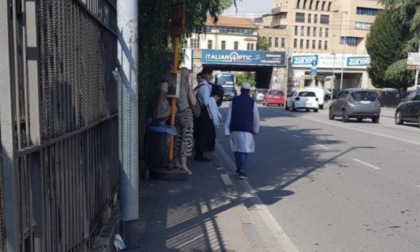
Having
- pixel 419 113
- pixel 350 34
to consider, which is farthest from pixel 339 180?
pixel 350 34

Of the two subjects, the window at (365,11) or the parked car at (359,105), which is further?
the window at (365,11)

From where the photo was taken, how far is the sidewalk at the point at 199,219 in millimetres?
5285

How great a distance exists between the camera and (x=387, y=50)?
43.6m

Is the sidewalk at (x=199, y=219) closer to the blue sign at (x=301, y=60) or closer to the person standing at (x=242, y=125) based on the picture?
the person standing at (x=242, y=125)

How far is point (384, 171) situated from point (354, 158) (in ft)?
6.05

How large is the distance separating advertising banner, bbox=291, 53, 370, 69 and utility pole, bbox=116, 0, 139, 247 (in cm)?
5683

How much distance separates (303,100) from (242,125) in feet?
90.2

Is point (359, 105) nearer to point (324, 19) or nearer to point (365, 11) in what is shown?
point (365, 11)

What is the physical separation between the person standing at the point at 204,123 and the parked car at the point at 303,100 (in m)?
25.7

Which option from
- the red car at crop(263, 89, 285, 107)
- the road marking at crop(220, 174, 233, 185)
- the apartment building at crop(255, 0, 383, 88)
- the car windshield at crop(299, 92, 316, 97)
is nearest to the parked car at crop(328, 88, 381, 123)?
the car windshield at crop(299, 92, 316, 97)

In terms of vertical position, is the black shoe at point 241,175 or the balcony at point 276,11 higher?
the balcony at point 276,11

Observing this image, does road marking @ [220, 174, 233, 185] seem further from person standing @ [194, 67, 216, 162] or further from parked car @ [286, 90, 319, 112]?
parked car @ [286, 90, 319, 112]

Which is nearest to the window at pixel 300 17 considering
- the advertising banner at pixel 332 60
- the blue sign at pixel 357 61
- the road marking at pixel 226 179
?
the advertising banner at pixel 332 60

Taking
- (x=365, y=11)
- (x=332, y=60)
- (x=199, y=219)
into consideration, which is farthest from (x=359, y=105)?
(x=365, y=11)
